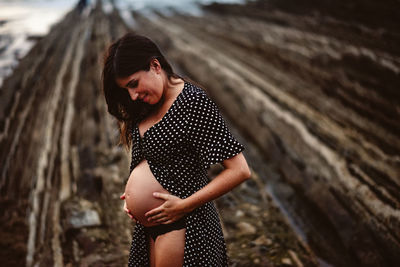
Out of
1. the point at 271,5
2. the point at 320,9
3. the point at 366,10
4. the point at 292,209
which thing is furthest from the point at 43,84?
the point at 271,5

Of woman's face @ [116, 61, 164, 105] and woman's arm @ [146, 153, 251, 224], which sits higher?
woman's face @ [116, 61, 164, 105]

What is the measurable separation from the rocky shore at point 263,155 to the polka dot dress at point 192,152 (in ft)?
4.68

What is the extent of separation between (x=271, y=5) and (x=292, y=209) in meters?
14.1

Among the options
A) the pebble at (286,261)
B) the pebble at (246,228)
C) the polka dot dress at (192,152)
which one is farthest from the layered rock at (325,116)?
the polka dot dress at (192,152)

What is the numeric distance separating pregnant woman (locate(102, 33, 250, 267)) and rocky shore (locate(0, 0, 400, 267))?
1437 mm

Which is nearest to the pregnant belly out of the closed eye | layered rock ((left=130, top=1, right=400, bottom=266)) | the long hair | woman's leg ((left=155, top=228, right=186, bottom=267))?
woman's leg ((left=155, top=228, right=186, bottom=267))

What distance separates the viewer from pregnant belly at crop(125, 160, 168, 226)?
4.60 ft

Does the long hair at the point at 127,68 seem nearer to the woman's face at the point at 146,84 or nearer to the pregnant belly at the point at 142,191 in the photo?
the woman's face at the point at 146,84

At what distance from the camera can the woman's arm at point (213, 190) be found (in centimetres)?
125

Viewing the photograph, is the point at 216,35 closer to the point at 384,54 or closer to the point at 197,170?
the point at 384,54

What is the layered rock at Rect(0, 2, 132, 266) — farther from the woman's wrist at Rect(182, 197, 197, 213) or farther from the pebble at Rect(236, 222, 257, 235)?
the woman's wrist at Rect(182, 197, 197, 213)

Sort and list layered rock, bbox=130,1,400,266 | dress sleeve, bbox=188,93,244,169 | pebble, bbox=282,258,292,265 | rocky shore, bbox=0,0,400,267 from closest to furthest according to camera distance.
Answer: dress sleeve, bbox=188,93,244,169, pebble, bbox=282,258,292,265, rocky shore, bbox=0,0,400,267, layered rock, bbox=130,1,400,266

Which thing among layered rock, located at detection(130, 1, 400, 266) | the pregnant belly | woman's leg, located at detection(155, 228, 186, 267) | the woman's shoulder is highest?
the woman's shoulder

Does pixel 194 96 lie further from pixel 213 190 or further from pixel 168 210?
pixel 168 210
